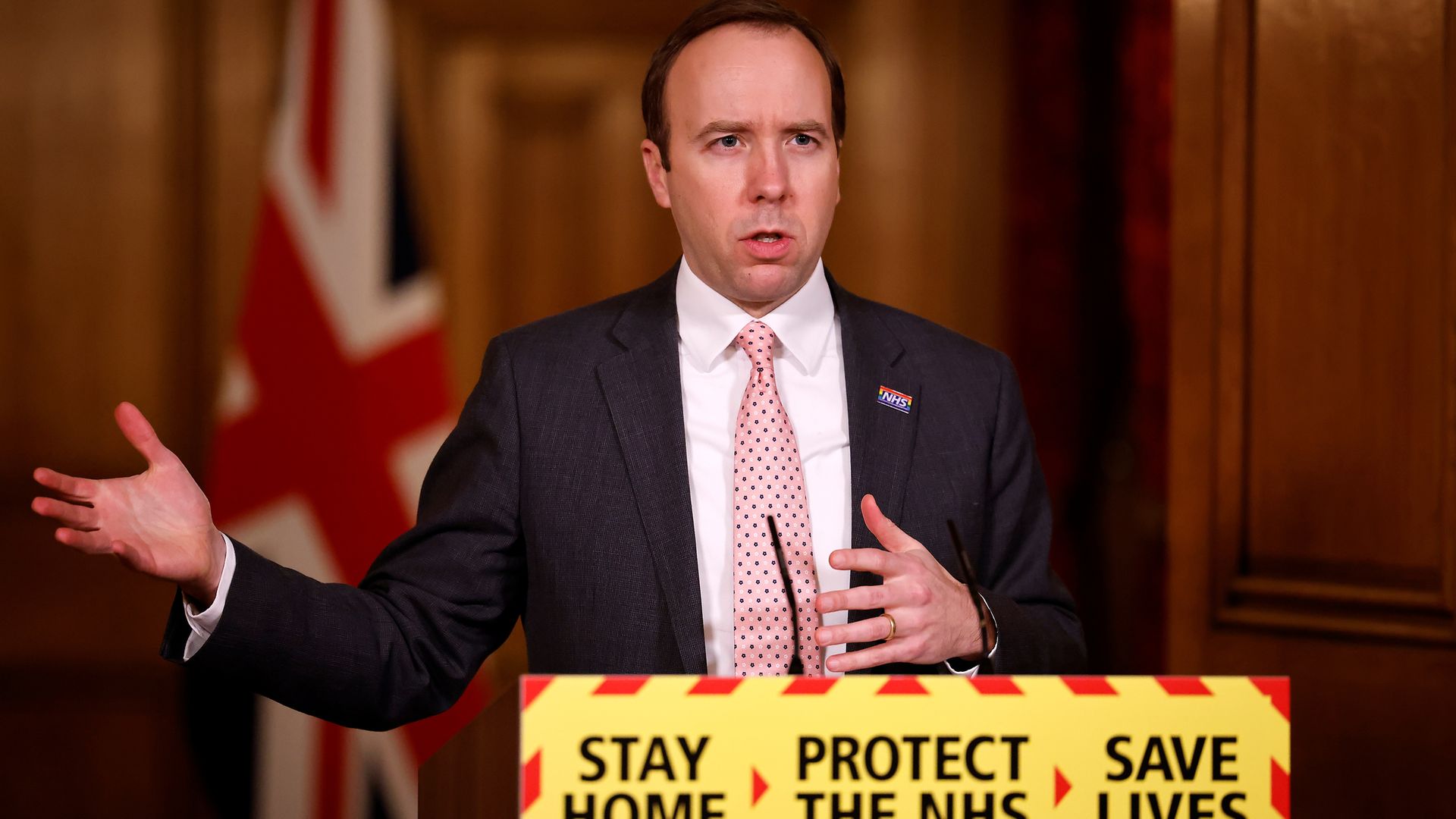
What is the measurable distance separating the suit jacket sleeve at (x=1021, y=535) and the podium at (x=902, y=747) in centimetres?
46

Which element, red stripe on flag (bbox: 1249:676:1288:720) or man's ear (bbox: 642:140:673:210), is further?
man's ear (bbox: 642:140:673:210)

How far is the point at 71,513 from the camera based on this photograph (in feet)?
3.24

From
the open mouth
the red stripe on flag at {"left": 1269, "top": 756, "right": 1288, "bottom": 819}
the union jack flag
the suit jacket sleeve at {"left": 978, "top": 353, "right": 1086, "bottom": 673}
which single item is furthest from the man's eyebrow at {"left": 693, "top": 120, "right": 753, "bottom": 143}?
the union jack flag

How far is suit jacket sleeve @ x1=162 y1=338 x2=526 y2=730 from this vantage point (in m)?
1.17

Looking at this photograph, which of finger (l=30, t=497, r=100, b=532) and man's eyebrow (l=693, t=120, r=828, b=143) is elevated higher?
man's eyebrow (l=693, t=120, r=828, b=143)

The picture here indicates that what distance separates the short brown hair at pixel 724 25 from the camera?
56.3 inches

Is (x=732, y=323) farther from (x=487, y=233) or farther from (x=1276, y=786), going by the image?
(x=487, y=233)

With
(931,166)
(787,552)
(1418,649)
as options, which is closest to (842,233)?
(931,166)

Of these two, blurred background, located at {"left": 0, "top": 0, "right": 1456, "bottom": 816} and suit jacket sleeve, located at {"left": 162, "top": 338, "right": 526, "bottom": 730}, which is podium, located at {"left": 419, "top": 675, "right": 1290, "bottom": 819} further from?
blurred background, located at {"left": 0, "top": 0, "right": 1456, "bottom": 816}

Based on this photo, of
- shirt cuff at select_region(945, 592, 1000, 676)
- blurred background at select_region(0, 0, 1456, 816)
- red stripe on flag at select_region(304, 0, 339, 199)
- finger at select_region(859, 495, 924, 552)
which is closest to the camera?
finger at select_region(859, 495, 924, 552)

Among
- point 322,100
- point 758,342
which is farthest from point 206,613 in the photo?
point 322,100

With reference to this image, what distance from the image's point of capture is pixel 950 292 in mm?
3410

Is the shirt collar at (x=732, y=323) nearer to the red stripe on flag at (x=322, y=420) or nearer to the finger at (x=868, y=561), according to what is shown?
the finger at (x=868, y=561)

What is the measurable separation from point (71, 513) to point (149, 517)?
7 cm
